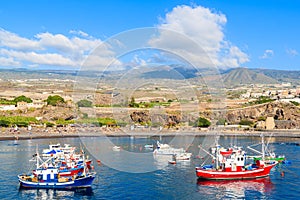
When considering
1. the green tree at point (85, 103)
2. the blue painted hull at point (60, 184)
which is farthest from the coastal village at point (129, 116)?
the blue painted hull at point (60, 184)

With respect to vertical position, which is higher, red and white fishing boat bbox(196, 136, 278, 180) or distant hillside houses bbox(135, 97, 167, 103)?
distant hillside houses bbox(135, 97, 167, 103)

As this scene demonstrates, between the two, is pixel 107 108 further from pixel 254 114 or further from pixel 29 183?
pixel 29 183

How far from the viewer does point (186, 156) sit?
57.6 m

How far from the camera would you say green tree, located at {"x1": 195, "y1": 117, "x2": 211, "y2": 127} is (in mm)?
123537

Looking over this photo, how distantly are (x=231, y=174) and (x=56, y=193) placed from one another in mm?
19630

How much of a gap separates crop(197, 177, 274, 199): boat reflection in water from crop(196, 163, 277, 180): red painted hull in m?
0.53

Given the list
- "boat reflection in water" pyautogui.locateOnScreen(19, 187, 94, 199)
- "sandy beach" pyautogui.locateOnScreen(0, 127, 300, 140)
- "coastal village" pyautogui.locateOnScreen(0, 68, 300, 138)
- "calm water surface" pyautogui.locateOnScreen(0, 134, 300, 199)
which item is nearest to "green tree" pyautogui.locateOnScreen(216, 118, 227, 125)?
"coastal village" pyautogui.locateOnScreen(0, 68, 300, 138)

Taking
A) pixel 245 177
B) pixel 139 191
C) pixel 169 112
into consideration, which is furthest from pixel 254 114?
pixel 139 191

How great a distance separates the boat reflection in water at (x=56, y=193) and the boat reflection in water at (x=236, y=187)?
11419 millimetres

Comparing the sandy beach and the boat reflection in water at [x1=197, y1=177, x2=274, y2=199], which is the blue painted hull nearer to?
the boat reflection in water at [x1=197, y1=177, x2=274, y2=199]

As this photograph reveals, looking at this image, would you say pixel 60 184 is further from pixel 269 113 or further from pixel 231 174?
pixel 269 113

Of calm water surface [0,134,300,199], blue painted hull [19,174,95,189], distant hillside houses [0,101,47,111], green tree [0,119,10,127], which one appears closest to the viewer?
calm water surface [0,134,300,199]

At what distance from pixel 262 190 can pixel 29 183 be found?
23.6m

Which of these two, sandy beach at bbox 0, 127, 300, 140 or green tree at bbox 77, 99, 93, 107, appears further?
green tree at bbox 77, 99, 93, 107
